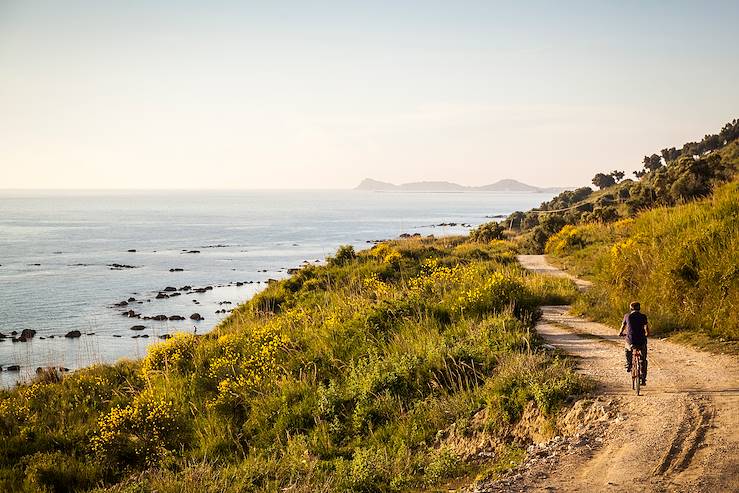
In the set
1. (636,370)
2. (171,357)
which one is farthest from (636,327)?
(171,357)

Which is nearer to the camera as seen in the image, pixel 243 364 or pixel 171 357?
pixel 243 364

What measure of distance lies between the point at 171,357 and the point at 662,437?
12361 millimetres

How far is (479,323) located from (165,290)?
41626 mm

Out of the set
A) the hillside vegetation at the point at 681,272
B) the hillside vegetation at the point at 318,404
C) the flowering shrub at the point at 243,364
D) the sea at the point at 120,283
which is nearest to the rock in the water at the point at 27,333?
the sea at the point at 120,283

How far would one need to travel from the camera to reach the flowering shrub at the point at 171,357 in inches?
579

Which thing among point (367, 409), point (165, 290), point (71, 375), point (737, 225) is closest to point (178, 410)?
point (367, 409)

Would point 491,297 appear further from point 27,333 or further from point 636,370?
point 27,333

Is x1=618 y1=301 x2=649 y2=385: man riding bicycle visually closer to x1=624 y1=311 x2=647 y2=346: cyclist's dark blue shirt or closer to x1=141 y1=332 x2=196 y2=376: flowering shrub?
x1=624 y1=311 x2=647 y2=346: cyclist's dark blue shirt

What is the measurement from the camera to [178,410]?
12234 millimetres

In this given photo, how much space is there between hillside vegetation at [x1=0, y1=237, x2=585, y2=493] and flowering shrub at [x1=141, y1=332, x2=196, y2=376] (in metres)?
0.05

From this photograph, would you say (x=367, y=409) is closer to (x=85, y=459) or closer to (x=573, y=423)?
(x=573, y=423)

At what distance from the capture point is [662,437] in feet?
22.5

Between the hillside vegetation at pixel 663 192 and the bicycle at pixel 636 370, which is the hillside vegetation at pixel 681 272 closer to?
the bicycle at pixel 636 370

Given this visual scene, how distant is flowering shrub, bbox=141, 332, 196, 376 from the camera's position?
1471cm
